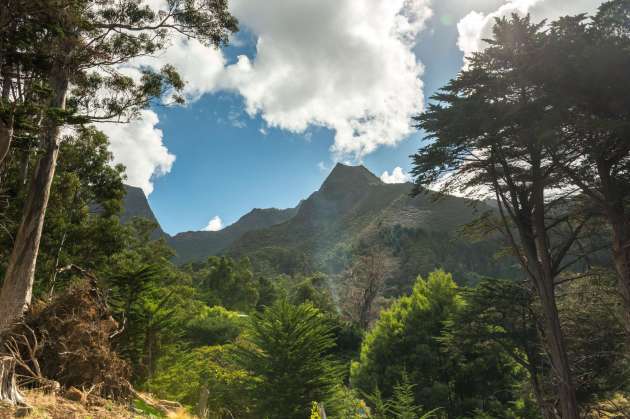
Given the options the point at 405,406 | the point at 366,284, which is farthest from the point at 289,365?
the point at 366,284

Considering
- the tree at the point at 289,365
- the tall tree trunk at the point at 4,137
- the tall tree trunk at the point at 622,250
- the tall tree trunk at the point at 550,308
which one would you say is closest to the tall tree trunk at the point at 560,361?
the tall tree trunk at the point at 550,308

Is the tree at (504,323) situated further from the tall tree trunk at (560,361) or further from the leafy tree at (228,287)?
the leafy tree at (228,287)

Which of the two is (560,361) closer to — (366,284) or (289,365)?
(289,365)

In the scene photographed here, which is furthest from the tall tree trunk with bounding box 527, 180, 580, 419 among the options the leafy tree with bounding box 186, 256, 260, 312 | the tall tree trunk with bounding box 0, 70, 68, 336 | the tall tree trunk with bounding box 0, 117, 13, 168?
the leafy tree with bounding box 186, 256, 260, 312

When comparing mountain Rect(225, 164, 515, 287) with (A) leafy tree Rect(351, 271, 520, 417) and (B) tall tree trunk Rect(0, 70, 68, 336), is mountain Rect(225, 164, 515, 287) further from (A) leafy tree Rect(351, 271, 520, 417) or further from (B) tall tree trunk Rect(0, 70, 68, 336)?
(B) tall tree trunk Rect(0, 70, 68, 336)

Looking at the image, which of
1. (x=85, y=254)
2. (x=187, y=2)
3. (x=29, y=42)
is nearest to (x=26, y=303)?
(x=29, y=42)

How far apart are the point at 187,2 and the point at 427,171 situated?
9623mm

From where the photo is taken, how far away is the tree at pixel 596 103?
347 inches

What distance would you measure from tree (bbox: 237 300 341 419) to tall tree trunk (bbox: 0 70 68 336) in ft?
20.1

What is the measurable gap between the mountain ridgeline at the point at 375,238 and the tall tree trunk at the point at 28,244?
1606 inches

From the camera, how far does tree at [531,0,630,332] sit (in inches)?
347

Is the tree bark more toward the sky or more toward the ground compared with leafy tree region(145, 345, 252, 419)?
more toward the sky

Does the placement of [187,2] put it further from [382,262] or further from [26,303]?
[382,262]

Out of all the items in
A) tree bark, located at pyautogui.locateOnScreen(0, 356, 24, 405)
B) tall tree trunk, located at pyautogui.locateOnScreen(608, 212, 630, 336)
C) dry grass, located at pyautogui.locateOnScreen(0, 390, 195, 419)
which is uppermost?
tall tree trunk, located at pyautogui.locateOnScreen(608, 212, 630, 336)
